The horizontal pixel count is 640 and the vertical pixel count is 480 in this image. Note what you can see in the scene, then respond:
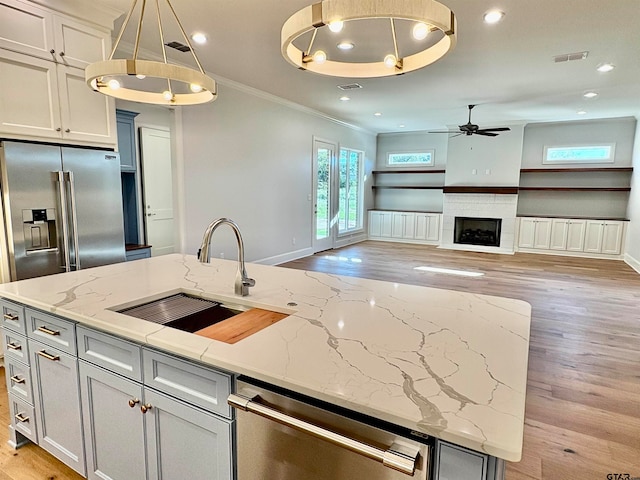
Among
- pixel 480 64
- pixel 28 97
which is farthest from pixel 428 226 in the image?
pixel 28 97

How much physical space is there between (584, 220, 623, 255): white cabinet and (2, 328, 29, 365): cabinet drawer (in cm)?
912

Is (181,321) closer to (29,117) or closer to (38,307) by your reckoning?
(38,307)

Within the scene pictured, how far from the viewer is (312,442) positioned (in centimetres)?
105

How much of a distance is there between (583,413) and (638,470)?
0.52 metres

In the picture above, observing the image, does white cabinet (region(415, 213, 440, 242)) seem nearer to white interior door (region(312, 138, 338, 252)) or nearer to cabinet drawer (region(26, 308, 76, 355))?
white interior door (region(312, 138, 338, 252))

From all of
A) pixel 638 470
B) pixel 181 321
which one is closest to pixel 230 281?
pixel 181 321

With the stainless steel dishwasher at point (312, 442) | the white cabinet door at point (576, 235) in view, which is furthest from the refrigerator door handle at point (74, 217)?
the white cabinet door at point (576, 235)

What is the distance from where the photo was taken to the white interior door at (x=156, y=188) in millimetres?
5766

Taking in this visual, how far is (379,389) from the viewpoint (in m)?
0.98

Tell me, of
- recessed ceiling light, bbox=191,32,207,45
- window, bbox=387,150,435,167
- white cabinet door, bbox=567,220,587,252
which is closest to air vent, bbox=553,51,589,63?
recessed ceiling light, bbox=191,32,207,45

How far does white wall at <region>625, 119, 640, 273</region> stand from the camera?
670 cm

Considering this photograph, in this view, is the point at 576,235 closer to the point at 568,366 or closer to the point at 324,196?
the point at 324,196

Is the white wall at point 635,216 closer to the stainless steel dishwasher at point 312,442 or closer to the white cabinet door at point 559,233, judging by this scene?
the white cabinet door at point 559,233

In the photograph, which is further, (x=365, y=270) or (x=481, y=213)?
(x=481, y=213)
